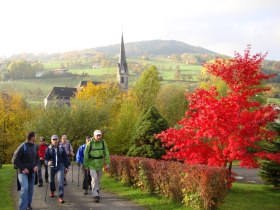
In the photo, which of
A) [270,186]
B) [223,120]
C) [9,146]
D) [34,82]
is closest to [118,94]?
[9,146]

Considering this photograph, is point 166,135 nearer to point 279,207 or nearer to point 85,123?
point 279,207

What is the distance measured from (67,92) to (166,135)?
90.9 metres

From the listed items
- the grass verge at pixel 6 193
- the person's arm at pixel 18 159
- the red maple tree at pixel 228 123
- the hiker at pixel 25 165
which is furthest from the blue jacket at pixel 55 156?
the red maple tree at pixel 228 123

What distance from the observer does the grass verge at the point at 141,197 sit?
10914 mm

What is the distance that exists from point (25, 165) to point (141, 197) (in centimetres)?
437

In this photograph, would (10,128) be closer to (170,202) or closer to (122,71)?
(170,202)

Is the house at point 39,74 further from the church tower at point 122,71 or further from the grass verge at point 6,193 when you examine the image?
the grass verge at point 6,193

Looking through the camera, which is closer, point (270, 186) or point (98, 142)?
point (98, 142)

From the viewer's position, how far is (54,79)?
134m

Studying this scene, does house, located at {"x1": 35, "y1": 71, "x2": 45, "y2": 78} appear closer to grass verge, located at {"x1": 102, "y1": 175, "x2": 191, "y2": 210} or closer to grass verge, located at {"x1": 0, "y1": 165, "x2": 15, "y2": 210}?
grass verge, located at {"x1": 0, "y1": 165, "x2": 15, "y2": 210}

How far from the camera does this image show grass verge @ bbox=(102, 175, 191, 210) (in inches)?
430

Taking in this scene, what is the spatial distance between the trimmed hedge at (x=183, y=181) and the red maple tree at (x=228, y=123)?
2.56 m

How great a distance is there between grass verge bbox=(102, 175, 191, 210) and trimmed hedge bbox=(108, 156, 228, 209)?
200mm

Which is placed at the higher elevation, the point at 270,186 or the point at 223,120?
the point at 223,120
